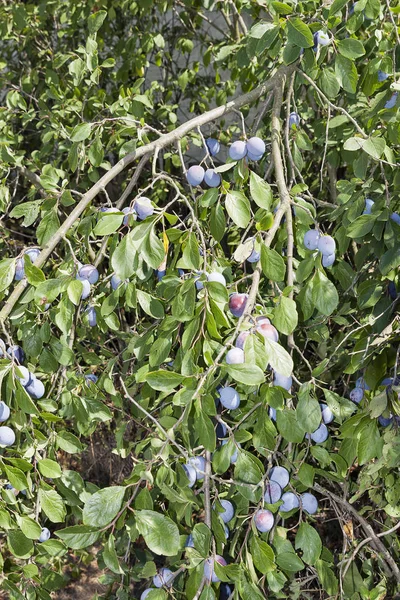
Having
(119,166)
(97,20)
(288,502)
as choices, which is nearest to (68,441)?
(288,502)

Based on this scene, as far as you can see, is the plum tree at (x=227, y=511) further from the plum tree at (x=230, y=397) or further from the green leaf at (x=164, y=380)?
the green leaf at (x=164, y=380)

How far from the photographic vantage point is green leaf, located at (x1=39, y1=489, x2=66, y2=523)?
122cm

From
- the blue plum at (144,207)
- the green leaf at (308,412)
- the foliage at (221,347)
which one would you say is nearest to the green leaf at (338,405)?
the foliage at (221,347)

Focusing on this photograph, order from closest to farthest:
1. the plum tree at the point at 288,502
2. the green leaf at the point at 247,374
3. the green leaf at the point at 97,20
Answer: the green leaf at the point at 247,374, the plum tree at the point at 288,502, the green leaf at the point at 97,20

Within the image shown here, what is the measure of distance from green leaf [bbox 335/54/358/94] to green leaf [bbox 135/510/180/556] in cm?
84

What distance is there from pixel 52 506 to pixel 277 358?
1.75ft

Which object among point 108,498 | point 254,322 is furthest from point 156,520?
point 254,322

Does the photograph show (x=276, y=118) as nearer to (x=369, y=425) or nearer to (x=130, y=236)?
(x=130, y=236)

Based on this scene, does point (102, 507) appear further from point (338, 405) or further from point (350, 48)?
point (350, 48)

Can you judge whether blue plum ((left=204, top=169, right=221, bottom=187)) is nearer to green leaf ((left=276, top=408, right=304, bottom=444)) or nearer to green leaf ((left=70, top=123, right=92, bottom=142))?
green leaf ((left=70, top=123, right=92, bottom=142))

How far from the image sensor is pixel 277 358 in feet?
3.20

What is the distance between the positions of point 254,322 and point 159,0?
5.20ft

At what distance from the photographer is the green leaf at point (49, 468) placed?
120 centimetres

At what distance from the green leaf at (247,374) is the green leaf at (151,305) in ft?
1.04
